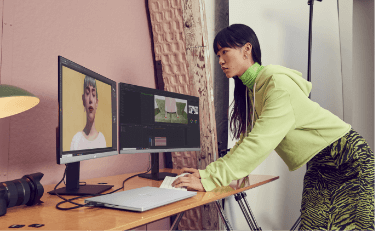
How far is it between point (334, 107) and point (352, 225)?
200cm

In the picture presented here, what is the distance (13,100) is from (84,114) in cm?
25

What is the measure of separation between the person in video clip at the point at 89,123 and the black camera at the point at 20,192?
6.9 inches

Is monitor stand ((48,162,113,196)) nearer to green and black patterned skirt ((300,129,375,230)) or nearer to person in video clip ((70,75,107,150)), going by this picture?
person in video clip ((70,75,107,150))

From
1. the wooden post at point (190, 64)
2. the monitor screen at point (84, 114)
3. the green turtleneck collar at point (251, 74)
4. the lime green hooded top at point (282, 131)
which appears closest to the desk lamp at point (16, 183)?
the monitor screen at point (84, 114)

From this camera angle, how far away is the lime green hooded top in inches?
42.3

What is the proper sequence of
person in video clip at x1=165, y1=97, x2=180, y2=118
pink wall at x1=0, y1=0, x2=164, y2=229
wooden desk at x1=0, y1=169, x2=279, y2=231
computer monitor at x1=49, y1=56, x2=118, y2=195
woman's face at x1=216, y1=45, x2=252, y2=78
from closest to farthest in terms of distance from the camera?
1. wooden desk at x1=0, y1=169, x2=279, y2=231
2. computer monitor at x1=49, y1=56, x2=118, y2=195
3. pink wall at x1=0, y1=0, x2=164, y2=229
4. woman's face at x1=216, y1=45, x2=252, y2=78
5. person in video clip at x1=165, y1=97, x2=180, y2=118

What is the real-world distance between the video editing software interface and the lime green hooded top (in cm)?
50

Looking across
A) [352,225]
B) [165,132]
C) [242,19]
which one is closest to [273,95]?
[352,225]

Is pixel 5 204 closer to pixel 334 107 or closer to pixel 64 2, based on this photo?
pixel 64 2

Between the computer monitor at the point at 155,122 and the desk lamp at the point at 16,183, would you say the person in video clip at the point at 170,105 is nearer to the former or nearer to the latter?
the computer monitor at the point at 155,122

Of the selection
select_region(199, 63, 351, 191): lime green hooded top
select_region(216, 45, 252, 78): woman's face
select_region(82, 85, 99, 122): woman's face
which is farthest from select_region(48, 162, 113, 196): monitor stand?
select_region(216, 45, 252, 78): woman's face

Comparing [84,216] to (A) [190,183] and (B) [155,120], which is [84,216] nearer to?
(A) [190,183]

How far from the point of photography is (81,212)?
826mm

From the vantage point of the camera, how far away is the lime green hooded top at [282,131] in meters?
1.07
